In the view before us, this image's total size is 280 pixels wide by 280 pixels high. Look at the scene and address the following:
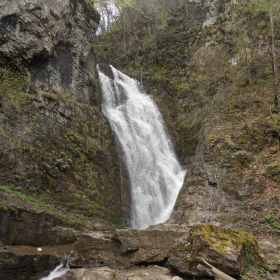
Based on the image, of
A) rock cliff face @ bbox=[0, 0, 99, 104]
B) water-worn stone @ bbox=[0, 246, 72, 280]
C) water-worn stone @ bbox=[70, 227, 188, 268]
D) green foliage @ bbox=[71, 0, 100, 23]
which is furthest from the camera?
green foliage @ bbox=[71, 0, 100, 23]

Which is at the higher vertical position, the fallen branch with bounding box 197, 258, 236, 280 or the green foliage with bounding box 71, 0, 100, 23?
the green foliage with bounding box 71, 0, 100, 23

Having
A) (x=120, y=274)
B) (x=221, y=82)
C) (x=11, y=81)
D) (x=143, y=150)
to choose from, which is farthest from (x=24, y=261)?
(x=221, y=82)

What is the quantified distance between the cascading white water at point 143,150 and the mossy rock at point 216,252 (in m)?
7.34

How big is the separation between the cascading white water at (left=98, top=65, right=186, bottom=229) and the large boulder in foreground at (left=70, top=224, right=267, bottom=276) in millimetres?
6270

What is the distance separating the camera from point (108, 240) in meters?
7.53

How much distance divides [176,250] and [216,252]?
3.31 ft

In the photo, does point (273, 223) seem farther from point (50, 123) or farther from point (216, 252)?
point (50, 123)

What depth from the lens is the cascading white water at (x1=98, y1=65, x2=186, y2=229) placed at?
14.6m

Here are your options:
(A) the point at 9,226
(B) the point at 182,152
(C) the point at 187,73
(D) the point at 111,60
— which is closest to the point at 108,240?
(A) the point at 9,226

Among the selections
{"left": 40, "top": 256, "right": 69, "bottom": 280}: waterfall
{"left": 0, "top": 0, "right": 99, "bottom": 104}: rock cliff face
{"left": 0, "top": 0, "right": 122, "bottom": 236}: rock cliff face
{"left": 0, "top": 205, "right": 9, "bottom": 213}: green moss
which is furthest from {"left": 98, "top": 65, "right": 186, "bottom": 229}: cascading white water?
{"left": 0, "top": 205, "right": 9, "bottom": 213}: green moss

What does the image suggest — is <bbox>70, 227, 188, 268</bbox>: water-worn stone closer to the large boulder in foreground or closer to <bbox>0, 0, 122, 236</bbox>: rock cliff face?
the large boulder in foreground

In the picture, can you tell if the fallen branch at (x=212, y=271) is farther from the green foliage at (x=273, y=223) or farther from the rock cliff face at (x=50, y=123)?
the rock cliff face at (x=50, y=123)

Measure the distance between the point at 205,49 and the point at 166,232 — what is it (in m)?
19.6

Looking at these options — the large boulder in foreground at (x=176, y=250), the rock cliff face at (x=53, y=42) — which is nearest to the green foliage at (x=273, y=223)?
the large boulder in foreground at (x=176, y=250)
